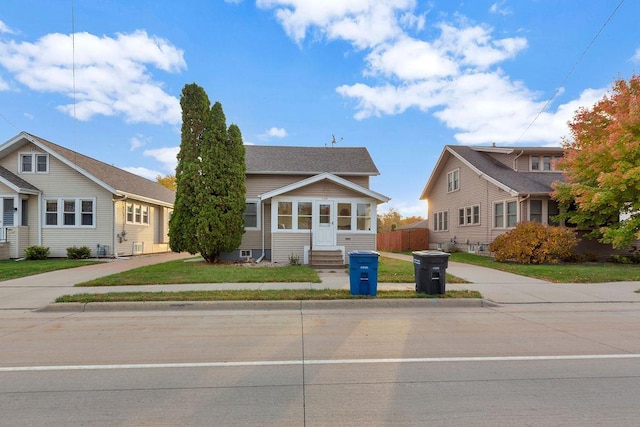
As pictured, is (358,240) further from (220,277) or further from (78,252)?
(78,252)

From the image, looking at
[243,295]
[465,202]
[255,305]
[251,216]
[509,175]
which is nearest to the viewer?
[255,305]

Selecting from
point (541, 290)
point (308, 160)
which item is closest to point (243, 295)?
point (541, 290)

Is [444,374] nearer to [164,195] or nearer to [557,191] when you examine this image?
[557,191]

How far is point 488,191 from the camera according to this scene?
20609 millimetres

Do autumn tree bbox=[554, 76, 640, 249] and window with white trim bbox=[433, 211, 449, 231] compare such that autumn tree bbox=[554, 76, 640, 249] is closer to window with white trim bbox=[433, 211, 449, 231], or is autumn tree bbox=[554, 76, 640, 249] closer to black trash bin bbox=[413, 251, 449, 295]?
window with white trim bbox=[433, 211, 449, 231]

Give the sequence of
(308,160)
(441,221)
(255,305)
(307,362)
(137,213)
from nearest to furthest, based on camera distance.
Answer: (307,362) < (255,305) < (308,160) < (137,213) < (441,221)

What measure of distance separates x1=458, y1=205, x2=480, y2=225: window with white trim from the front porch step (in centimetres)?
1119

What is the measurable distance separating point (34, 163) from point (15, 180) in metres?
1.35

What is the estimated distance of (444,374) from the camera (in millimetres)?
4246

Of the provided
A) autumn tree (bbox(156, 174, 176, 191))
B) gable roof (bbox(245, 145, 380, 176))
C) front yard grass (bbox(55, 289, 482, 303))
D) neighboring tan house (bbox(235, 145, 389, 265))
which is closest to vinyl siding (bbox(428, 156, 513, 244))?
gable roof (bbox(245, 145, 380, 176))

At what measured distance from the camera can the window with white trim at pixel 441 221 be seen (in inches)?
1033

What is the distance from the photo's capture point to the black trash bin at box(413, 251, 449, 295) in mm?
8742

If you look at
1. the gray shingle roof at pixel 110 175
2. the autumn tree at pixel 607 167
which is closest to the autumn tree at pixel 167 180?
the gray shingle roof at pixel 110 175

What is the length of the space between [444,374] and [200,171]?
13.4 meters
